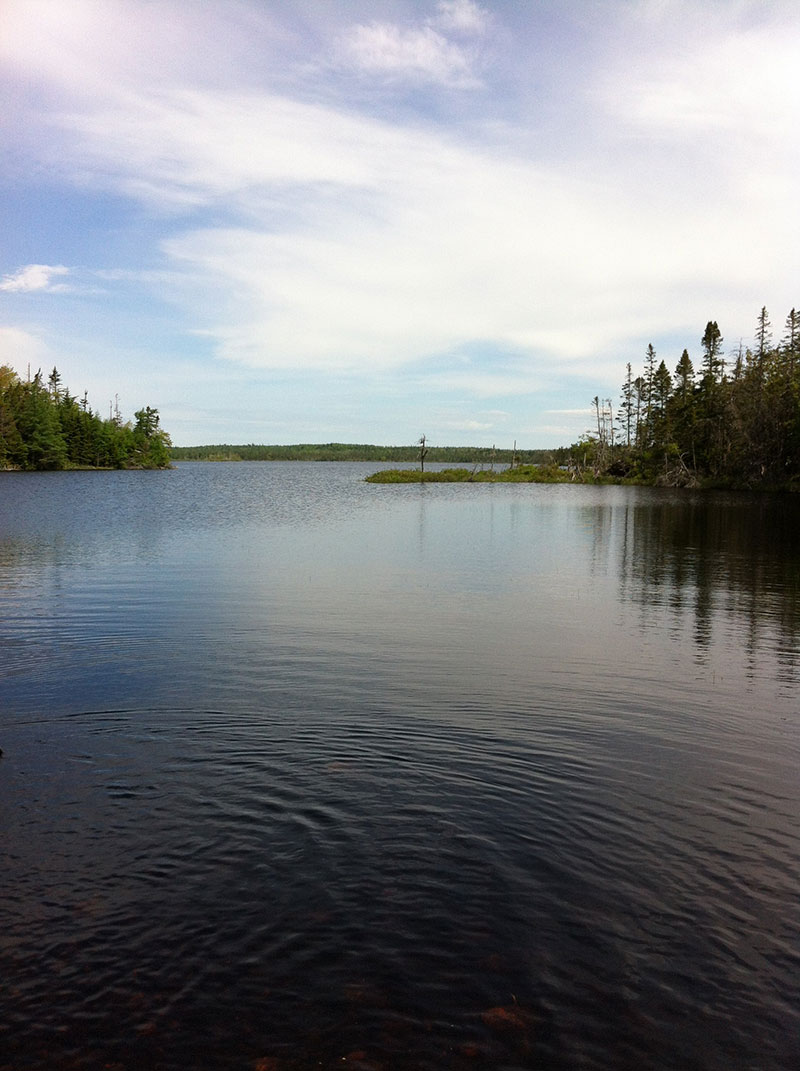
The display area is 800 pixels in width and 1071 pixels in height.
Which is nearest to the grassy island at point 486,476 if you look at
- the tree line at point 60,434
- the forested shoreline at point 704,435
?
the forested shoreline at point 704,435

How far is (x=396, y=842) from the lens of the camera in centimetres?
739

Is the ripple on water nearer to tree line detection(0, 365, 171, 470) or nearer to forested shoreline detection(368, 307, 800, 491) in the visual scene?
forested shoreline detection(368, 307, 800, 491)

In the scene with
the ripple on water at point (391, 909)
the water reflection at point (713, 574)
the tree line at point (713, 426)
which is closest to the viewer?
the ripple on water at point (391, 909)

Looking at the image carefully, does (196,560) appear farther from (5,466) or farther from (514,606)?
(5,466)

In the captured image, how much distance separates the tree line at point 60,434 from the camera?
12838 centimetres

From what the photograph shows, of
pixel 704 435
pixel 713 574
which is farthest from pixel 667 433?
pixel 713 574

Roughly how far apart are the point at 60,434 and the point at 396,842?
145 metres

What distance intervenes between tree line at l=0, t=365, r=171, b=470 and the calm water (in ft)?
407

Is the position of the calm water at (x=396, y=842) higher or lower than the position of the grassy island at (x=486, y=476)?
lower

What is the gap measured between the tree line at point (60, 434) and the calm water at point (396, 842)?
12419 centimetres

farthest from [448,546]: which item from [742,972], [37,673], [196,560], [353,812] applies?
[742,972]

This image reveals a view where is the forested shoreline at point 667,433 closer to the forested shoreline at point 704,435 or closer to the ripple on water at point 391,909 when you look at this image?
the forested shoreline at point 704,435

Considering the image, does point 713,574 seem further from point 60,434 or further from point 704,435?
point 60,434

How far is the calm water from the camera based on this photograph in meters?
5.09
